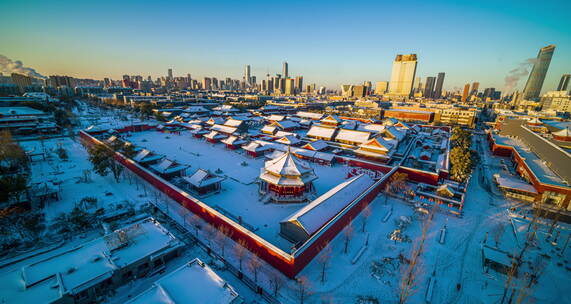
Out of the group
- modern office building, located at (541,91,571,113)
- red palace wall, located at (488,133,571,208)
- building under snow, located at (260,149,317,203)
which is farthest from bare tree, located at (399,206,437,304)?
modern office building, located at (541,91,571,113)

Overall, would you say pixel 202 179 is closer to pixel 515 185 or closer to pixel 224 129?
pixel 224 129

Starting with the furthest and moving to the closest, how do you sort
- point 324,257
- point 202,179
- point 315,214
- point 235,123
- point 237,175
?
point 235,123
point 237,175
point 202,179
point 315,214
point 324,257

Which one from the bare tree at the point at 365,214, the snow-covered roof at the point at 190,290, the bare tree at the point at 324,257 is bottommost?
the bare tree at the point at 324,257

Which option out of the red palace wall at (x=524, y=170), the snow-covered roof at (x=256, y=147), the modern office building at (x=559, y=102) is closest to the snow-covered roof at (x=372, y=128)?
the red palace wall at (x=524, y=170)

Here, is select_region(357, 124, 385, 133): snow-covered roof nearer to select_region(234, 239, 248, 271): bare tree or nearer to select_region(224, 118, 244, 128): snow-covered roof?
select_region(224, 118, 244, 128): snow-covered roof

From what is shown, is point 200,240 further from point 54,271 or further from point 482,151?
point 482,151

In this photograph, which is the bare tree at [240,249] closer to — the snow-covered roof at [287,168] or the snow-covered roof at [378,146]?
the snow-covered roof at [287,168]

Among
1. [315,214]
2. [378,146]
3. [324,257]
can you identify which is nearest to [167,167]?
[315,214]
